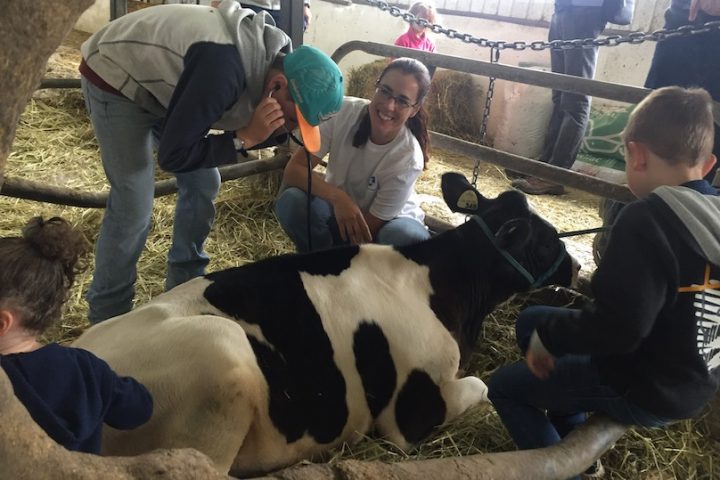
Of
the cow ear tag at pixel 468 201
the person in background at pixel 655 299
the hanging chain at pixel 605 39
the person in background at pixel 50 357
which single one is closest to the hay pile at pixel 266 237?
the person in background at pixel 655 299

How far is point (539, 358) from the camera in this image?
2.07m

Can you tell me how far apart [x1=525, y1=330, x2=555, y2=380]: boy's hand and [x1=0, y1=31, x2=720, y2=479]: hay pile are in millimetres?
595

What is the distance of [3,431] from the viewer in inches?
37.2

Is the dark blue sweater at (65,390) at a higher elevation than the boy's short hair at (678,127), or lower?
lower

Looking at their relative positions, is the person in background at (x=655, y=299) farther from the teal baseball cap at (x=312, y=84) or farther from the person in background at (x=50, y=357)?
the person in background at (x=50, y=357)

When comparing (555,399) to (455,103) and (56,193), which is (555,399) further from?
(455,103)

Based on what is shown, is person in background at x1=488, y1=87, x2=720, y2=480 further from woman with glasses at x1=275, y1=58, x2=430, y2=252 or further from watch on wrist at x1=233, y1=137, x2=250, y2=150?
watch on wrist at x1=233, y1=137, x2=250, y2=150

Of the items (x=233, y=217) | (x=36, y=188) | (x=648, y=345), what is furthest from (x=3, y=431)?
(x=233, y=217)

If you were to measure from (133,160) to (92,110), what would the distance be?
11.7 inches

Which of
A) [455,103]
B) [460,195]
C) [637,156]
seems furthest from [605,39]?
[455,103]

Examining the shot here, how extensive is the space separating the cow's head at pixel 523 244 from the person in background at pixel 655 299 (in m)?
0.60

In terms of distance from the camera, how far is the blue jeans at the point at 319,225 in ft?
11.0

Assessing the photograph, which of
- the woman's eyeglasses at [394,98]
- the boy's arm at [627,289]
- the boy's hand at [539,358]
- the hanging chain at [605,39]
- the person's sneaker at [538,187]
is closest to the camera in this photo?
the boy's arm at [627,289]

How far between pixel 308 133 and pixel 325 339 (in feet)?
2.87
